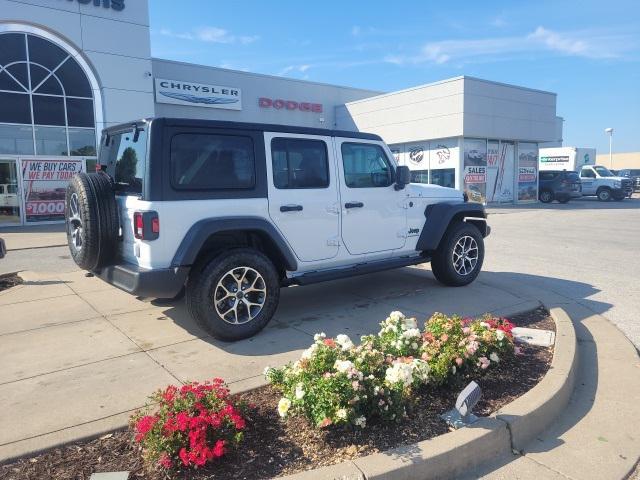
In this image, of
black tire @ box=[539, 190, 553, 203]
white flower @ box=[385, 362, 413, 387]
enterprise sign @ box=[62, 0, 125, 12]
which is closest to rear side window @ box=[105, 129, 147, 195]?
white flower @ box=[385, 362, 413, 387]

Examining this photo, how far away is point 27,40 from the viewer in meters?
17.4

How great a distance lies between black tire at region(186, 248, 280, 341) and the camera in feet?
14.6

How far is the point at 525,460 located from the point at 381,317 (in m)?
2.59

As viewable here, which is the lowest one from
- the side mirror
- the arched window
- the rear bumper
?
the rear bumper

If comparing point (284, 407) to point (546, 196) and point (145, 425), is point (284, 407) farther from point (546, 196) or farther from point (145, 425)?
point (546, 196)

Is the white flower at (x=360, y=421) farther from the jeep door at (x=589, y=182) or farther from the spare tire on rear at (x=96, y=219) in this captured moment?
the jeep door at (x=589, y=182)

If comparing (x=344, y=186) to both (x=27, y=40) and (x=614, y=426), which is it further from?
(x=27, y=40)

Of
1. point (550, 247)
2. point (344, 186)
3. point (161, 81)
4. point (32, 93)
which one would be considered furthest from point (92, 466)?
point (161, 81)

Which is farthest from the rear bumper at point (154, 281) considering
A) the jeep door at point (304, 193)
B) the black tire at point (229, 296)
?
the jeep door at point (304, 193)

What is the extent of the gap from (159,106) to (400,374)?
75.1 feet

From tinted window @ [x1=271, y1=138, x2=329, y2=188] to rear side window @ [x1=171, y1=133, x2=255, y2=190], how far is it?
297 millimetres

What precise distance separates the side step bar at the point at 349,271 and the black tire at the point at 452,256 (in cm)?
19

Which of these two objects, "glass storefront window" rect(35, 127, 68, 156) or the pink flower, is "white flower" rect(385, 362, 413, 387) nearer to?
the pink flower

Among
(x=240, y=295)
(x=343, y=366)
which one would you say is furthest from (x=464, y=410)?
(x=240, y=295)
